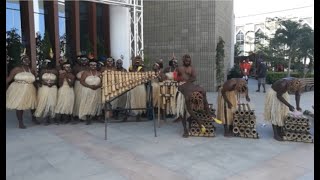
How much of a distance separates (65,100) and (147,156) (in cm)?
300

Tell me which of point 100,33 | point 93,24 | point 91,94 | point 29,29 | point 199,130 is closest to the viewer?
point 199,130

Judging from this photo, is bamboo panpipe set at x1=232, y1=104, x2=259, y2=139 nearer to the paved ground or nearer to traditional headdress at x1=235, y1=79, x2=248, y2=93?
the paved ground

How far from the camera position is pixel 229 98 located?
602cm

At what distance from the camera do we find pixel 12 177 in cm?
406

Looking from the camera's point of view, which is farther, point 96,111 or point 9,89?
point 96,111

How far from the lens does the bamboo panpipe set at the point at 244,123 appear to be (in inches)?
233

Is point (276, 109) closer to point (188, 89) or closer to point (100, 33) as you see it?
point (188, 89)

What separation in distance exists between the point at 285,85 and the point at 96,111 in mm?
4109

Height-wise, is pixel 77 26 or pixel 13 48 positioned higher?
pixel 77 26

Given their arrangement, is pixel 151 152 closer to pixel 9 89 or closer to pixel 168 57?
pixel 9 89

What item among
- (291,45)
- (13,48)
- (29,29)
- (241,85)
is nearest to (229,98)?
(241,85)

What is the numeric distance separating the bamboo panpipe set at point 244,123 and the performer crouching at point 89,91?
10.2ft

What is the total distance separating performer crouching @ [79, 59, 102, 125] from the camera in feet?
23.5

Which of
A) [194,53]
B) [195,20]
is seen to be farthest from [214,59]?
[195,20]
